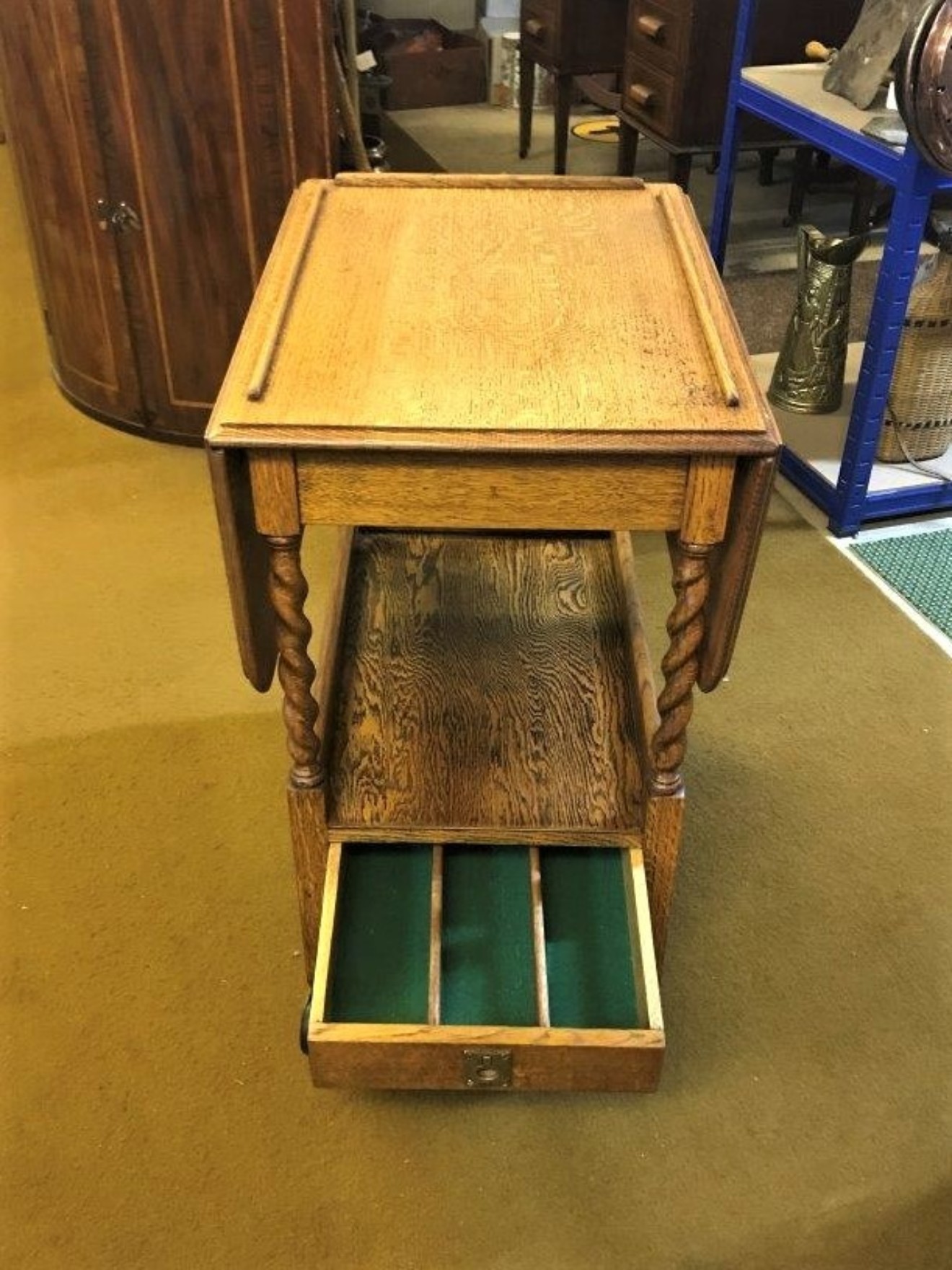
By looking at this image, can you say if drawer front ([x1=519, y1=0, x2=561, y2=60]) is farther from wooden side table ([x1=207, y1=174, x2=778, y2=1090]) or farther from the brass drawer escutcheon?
the brass drawer escutcheon

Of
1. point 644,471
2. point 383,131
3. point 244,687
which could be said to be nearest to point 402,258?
point 644,471

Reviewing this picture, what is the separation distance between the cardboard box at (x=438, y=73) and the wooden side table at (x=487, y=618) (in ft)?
11.9

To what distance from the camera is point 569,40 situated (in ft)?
12.8

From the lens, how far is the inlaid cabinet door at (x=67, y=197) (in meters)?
2.29

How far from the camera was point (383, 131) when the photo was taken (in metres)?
4.68

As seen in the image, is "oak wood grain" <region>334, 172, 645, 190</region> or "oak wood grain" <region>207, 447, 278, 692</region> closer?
"oak wood grain" <region>207, 447, 278, 692</region>

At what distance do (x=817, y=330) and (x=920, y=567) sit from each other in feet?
2.04

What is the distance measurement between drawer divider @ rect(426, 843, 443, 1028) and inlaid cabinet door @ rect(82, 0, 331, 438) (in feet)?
5.12

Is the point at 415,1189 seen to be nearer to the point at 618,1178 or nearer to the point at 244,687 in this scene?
the point at 618,1178

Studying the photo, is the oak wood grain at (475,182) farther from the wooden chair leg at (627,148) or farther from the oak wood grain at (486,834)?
Result: the wooden chair leg at (627,148)

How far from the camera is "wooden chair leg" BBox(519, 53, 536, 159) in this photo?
168 inches

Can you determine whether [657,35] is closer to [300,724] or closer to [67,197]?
[67,197]

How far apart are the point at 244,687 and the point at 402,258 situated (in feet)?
2.98

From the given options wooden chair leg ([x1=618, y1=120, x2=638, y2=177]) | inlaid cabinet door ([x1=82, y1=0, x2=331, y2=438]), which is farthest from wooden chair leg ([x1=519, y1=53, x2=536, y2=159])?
inlaid cabinet door ([x1=82, y1=0, x2=331, y2=438])
